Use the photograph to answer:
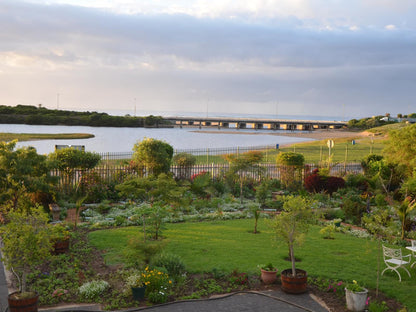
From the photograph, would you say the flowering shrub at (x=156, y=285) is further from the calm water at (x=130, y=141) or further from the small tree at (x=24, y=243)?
the calm water at (x=130, y=141)

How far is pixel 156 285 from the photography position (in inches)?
316

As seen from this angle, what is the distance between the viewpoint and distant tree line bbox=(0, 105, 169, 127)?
10294cm

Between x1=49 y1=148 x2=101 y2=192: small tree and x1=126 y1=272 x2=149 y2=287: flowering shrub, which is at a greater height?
x1=49 y1=148 x2=101 y2=192: small tree

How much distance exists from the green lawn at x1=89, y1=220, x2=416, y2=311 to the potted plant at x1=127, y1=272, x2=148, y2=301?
1497 mm

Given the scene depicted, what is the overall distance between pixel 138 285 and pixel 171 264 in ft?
4.01

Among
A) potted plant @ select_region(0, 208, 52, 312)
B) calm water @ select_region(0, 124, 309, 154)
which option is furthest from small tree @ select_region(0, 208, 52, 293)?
calm water @ select_region(0, 124, 309, 154)

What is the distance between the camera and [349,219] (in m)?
15.9

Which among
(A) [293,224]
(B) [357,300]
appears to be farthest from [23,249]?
(B) [357,300]

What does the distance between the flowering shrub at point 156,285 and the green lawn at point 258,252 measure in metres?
1.29

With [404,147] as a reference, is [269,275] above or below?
below

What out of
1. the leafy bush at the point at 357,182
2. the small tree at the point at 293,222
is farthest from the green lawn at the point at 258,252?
the leafy bush at the point at 357,182

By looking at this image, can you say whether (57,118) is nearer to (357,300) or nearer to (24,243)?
(24,243)

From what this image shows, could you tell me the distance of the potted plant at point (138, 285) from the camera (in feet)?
26.1

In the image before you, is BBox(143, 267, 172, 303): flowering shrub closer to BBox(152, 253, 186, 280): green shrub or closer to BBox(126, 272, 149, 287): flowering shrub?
BBox(126, 272, 149, 287): flowering shrub
